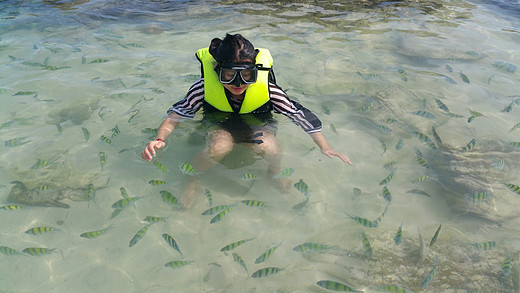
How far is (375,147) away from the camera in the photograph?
5512 mm

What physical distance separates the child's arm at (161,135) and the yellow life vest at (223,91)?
528mm

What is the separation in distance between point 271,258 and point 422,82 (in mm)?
5626

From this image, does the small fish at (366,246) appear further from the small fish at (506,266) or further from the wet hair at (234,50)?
the wet hair at (234,50)

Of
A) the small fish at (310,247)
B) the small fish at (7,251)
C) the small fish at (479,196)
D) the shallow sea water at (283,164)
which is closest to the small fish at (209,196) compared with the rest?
the shallow sea water at (283,164)

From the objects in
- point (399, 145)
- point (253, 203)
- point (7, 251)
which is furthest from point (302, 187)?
point (7, 251)

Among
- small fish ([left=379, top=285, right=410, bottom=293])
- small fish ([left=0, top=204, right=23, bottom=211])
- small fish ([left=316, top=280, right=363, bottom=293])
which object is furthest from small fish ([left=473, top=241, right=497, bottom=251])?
small fish ([left=0, top=204, right=23, bottom=211])

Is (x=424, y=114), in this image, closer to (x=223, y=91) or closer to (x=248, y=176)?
(x=248, y=176)

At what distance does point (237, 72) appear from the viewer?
161 inches

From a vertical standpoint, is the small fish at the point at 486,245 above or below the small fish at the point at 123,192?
below

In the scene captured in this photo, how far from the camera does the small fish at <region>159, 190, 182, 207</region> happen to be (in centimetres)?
429

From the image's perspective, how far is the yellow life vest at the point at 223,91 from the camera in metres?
4.69

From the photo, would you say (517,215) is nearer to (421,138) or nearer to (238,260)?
(421,138)

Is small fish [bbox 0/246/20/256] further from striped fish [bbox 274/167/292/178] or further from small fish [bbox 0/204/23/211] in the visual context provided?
striped fish [bbox 274/167/292/178]

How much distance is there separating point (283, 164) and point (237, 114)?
0.97m
